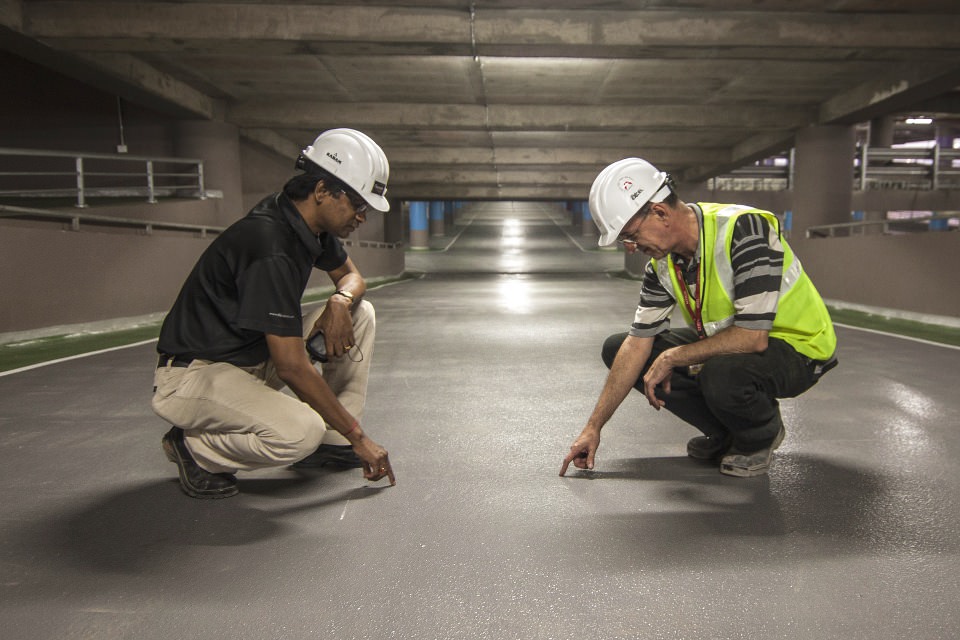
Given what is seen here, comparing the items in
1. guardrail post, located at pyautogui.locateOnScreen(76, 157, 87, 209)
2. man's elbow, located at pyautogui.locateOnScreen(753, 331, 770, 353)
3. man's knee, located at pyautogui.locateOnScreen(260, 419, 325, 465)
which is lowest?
man's knee, located at pyautogui.locateOnScreen(260, 419, 325, 465)

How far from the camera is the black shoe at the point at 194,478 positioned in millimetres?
3314

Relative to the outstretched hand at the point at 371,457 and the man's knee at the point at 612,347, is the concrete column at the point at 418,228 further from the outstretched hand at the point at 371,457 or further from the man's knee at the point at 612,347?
the outstretched hand at the point at 371,457

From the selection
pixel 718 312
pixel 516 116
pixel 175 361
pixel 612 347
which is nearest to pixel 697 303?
pixel 718 312

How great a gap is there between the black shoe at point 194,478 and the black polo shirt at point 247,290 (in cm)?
49

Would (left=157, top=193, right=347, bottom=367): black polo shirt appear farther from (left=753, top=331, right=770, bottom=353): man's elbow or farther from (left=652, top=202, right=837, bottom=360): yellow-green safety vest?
(left=753, top=331, right=770, bottom=353): man's elbow

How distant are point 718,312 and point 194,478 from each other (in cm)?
270

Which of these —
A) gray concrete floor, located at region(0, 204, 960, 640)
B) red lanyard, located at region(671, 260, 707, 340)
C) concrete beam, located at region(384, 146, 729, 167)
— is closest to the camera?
gray concrete floor, located at region(0, 204, 960, 640)

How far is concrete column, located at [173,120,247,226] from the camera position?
15.6 metres

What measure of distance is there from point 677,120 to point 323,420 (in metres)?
15.1

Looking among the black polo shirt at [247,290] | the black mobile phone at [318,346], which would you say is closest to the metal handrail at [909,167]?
the black mobile phone at [318,346]

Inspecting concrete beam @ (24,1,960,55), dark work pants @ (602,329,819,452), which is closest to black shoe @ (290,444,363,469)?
dark work pants @ (602,329,819,452)

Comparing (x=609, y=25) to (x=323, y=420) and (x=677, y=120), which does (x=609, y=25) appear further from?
(x=323, y=420)

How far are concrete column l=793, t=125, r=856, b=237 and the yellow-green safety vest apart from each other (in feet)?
46.7

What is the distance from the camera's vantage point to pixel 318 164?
119 inches
